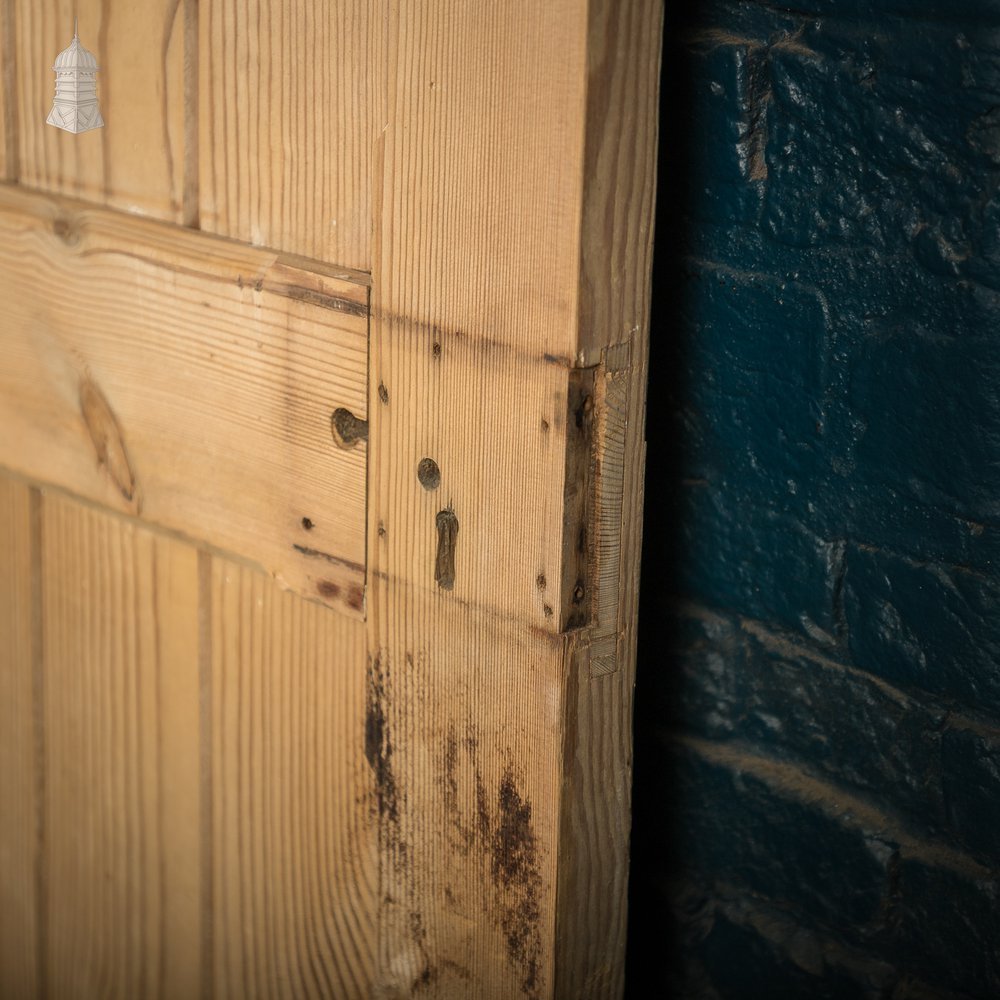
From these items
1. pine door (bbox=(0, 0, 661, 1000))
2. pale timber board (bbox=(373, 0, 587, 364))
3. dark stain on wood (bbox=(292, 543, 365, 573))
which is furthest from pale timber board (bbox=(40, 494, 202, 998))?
pale timber board (bbox=(373, 0, 587, 364))

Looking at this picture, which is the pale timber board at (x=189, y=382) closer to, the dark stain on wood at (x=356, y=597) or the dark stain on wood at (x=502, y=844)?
the dark stain on wood at (x=356, y=597)

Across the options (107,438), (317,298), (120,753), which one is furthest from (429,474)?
(120,753)

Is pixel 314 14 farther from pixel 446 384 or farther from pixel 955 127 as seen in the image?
pixel 955 127

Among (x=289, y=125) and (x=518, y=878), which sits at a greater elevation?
(x=289, y=125)

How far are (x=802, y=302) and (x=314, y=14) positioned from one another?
0.46 meters

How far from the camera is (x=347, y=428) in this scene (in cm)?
108

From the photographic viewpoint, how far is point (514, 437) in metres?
0.98

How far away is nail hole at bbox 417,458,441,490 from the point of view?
1.03 meters

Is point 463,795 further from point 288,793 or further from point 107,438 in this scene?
point 107,438

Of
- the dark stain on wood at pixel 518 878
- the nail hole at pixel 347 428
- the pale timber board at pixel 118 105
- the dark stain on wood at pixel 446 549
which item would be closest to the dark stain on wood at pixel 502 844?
the dark stain on wood at pixel 518 878

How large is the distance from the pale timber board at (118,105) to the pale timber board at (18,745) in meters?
0.31

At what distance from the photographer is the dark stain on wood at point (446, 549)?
1.03 m

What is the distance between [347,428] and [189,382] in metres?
0.18

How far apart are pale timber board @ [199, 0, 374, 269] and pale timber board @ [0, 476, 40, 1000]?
1.38 feet
